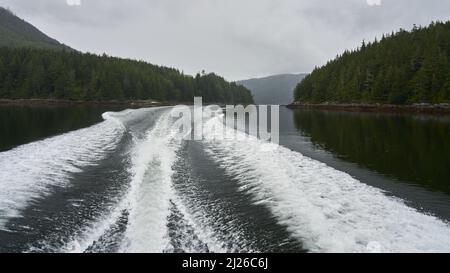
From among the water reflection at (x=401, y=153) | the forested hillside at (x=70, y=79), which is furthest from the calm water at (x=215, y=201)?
the forested hillside at (x=70, y=79)

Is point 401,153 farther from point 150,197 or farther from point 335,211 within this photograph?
point 150,197

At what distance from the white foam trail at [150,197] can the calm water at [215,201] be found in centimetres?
4

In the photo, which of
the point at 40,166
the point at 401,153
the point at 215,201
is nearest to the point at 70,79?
the point at 40,166

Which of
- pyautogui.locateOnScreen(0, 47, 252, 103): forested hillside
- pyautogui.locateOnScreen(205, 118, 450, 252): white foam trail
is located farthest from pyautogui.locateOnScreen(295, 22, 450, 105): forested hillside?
→ pyautogui.locateOnScreen(205, 118, 450, 252): white foam trail

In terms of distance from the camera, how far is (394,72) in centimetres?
8806

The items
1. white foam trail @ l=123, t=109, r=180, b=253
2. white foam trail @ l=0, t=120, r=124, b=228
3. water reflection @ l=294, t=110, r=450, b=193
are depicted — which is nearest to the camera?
white foam trail @ l=123, t=109, r=180, b=253

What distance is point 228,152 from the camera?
19.6 meters

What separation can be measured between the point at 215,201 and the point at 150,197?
80.5 inches

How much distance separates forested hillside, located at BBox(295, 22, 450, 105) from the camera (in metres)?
76.9

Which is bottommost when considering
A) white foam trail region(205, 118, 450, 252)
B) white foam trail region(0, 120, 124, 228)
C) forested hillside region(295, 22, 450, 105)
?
white foam trail region(205, 118, 450, 252)

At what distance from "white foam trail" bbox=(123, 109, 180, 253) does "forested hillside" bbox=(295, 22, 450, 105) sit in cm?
7161

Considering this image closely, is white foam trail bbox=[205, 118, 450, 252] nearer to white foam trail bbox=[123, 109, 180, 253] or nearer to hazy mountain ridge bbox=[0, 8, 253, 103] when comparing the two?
white foam trail bbox=[123, 109, 180, 253]

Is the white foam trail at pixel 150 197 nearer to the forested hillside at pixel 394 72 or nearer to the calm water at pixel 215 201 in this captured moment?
the calm water at pixel 215 201
